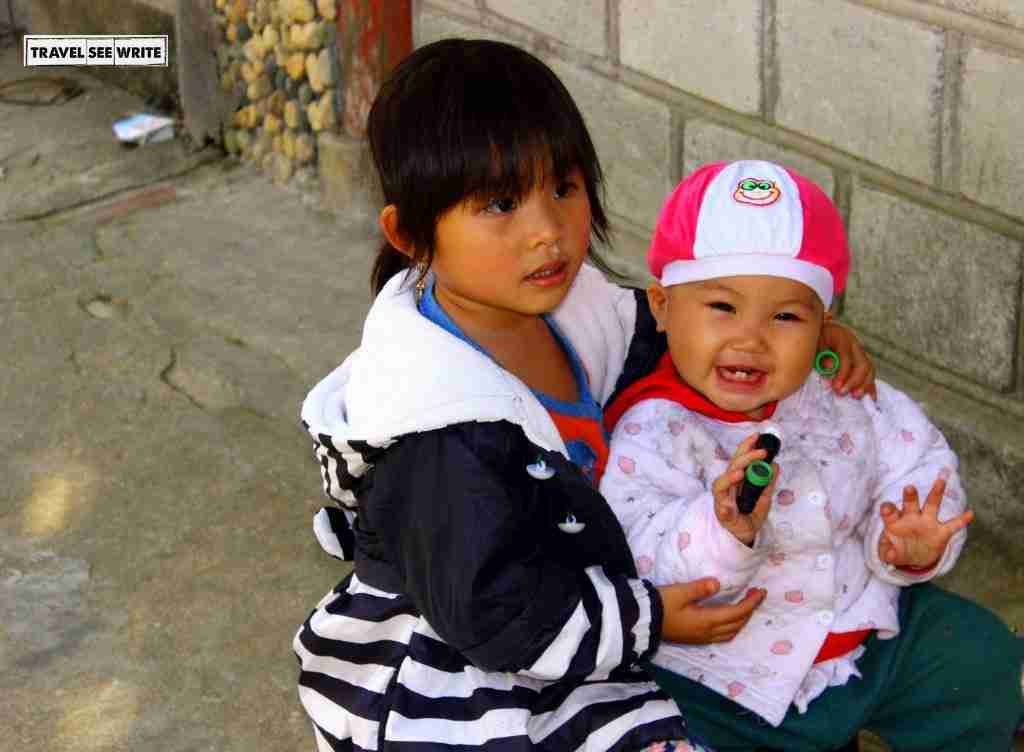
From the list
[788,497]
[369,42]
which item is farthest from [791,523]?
[369,42]

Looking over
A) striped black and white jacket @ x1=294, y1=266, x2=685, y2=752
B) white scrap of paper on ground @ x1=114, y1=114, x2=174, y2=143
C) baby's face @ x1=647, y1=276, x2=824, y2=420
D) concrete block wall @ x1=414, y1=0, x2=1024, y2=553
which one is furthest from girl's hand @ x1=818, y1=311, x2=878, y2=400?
white scrap of paper on ground @ x1=114, y1=114, x2=174, y2=143

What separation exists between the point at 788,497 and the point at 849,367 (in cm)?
27

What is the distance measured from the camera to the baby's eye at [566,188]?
Answer: 2.25m

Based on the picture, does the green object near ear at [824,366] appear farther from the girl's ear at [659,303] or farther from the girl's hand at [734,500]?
the girl's hand at [734,500]

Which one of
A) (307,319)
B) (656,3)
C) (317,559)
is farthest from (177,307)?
(656,3)

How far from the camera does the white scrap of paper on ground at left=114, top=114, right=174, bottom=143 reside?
17.7ft

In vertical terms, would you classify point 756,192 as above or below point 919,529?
above

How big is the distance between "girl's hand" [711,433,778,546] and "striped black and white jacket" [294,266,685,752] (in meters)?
0.14

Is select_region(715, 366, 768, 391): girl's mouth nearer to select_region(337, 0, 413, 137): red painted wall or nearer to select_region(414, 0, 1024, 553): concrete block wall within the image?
select_region(414, 0, 1024, 553): concrete block wall

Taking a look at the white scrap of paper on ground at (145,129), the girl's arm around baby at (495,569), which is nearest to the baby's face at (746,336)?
the girl's arm around baby at (495,569)

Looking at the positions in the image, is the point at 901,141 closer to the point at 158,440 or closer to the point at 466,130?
the point at 466,130

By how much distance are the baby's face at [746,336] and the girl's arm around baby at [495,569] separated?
0.33 meters

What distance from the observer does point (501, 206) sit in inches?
87.0

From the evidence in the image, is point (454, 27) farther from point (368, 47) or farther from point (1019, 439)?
point (1019, 439)
